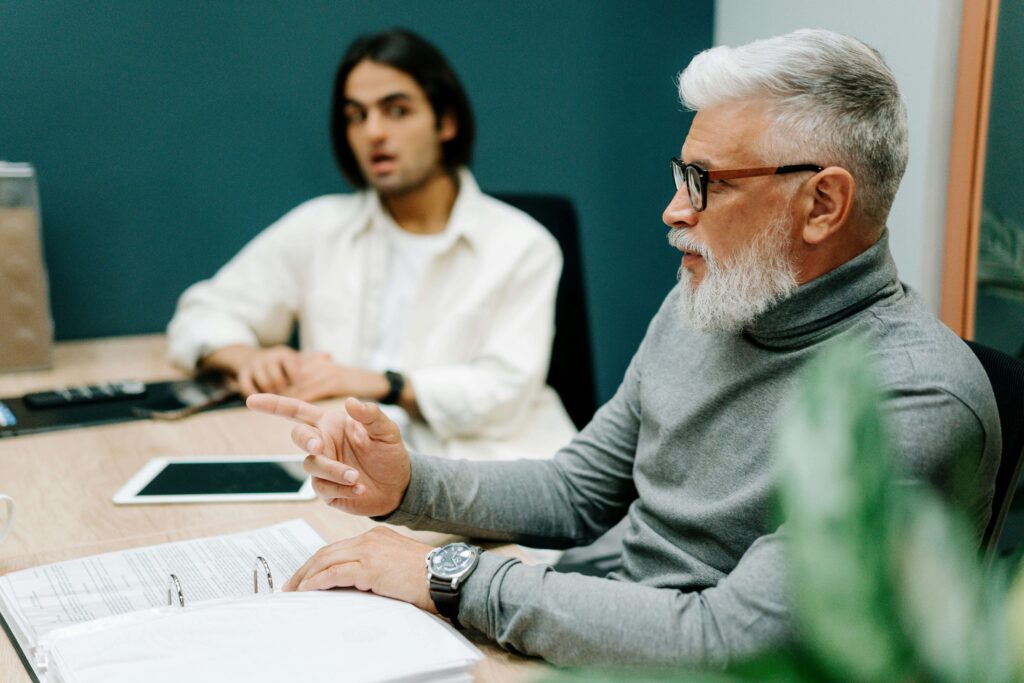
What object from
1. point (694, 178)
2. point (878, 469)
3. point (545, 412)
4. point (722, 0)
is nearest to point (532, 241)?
point (545, 412)

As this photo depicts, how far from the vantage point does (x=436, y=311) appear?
208 cm

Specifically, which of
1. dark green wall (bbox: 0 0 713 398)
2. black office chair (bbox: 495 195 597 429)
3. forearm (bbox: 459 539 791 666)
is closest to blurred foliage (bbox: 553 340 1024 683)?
forearm (bbox: 459 539 791 666)

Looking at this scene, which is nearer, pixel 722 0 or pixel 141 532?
pixel 141 532

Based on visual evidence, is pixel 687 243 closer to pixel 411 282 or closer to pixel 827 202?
pixel 827 202

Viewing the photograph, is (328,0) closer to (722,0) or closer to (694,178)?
(722,0)

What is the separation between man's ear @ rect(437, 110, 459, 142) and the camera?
87.4 inches

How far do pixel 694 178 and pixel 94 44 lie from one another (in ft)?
5.62

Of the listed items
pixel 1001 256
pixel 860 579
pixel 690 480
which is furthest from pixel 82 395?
pixel 1001 256

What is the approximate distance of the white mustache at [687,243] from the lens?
1074 mm

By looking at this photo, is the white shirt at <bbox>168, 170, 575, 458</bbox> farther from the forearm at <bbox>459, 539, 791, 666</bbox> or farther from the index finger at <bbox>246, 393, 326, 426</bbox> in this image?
the forearm at <bbox>459, 539, 791, 666</bbox>

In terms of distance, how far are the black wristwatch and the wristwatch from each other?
92cm

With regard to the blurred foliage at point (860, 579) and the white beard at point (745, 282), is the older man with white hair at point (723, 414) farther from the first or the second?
the blurred foliage at point (860, 579)

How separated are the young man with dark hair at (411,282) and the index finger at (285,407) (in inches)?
30.9

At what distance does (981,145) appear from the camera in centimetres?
191
